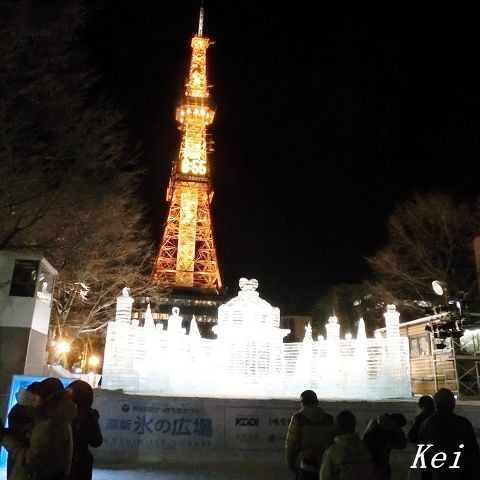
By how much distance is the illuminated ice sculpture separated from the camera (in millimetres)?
12273

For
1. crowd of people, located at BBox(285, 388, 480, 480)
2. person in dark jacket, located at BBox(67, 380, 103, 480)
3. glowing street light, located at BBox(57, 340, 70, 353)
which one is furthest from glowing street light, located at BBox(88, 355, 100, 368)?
crowd of people, located at BBox(285, 388, 480, 480)

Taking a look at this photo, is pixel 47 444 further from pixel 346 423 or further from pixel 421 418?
pixel 421 418

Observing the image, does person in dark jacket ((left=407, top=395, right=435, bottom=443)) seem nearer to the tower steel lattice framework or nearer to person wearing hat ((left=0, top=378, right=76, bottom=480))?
person wearing hat ((left=0, top=378, right=76, bottom=480))

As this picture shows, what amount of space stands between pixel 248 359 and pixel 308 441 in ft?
34.1

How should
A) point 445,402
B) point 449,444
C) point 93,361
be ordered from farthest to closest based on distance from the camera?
1. point 93,361
2. point 445,402
3. point 449,444

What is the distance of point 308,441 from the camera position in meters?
4.57

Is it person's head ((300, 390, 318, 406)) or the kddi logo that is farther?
the kddi logo

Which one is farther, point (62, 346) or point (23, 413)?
point (62, 346)

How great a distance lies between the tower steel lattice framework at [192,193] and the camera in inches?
2195

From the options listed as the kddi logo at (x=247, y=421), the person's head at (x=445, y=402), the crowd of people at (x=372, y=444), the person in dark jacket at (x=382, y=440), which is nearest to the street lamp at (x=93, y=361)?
the kddi logo at (x=247, y=421)

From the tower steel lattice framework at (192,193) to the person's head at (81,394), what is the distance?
49642mm

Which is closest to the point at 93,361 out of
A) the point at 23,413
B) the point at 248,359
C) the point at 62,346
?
the point at 62,346

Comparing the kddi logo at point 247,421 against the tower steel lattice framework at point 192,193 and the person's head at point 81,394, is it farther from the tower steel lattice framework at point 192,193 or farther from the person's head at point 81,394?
the tower steel lattice framework at point 192,193

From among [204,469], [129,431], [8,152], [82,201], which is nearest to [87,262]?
[82,201]
